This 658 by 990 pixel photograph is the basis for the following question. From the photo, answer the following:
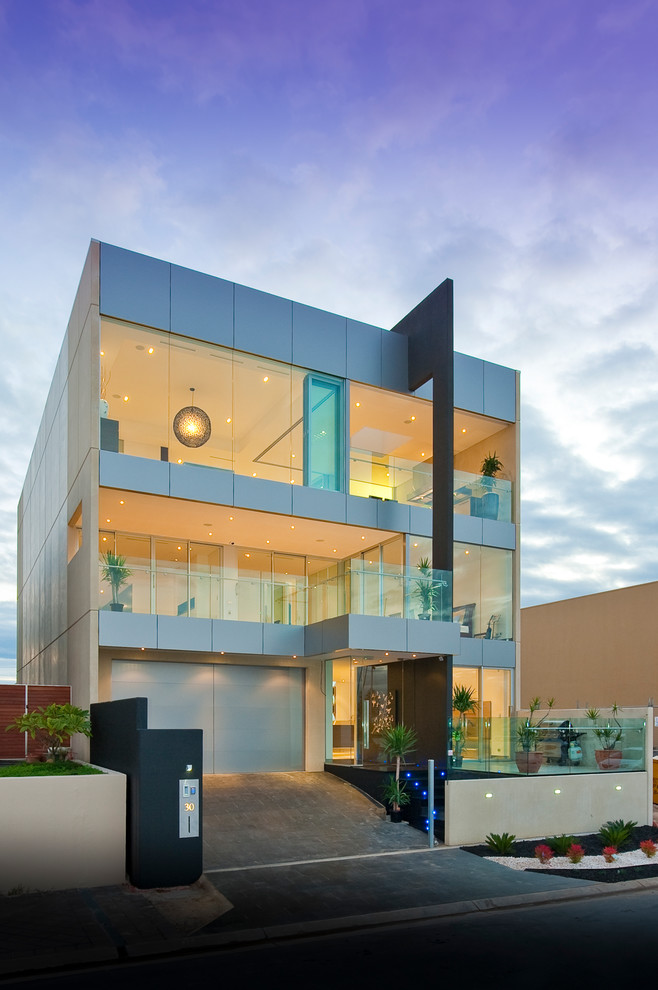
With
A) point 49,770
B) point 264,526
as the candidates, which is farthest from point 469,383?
point 49,770

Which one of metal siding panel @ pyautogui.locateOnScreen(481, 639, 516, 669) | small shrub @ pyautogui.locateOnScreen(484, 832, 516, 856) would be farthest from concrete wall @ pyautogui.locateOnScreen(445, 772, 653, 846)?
metal siding panel @ pyautogui.locateOnScreen(481, 639, 516, 669)

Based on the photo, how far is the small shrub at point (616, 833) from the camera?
1652 centimetres

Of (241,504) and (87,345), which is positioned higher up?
(87,345)

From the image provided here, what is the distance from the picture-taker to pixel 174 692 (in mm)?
21859

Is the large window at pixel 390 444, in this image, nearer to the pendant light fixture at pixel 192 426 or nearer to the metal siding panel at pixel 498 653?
the pendant light fixture at pixel 192 426

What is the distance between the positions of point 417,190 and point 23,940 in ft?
60.5

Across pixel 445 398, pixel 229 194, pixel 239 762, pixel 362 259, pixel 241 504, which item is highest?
pixel 362 259

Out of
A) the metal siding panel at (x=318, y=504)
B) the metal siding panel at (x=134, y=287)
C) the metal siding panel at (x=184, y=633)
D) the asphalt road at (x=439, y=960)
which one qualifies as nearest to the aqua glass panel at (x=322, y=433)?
the metal siding panel at (x=318, y=504)

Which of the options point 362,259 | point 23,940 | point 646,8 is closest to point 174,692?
point 23,940

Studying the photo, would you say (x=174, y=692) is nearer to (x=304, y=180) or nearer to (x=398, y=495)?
(x=398, y=495)

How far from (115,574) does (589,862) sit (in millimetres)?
11569

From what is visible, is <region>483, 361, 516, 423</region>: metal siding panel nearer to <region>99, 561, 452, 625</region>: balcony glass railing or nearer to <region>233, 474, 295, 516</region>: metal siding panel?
<region>99, 561, 452, 625</region>: balcony glass railing

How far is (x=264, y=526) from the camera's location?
22.7 meters

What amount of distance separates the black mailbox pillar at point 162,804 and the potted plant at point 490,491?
14.2m
